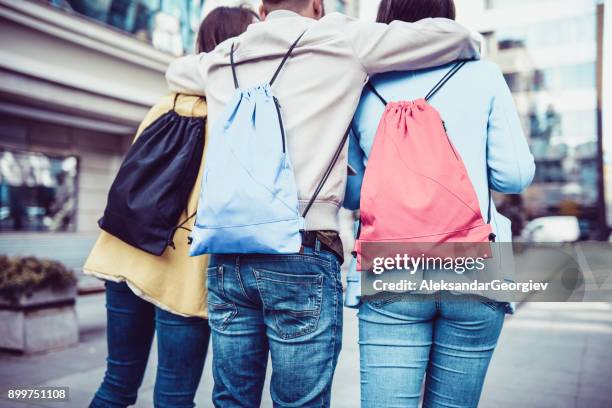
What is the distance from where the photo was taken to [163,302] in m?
1.95

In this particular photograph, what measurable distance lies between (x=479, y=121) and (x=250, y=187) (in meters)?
0.66

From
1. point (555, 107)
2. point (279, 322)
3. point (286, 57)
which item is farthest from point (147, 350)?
point (555, 107)

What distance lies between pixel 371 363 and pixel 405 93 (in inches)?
30.4

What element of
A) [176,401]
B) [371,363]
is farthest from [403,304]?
[176,401]

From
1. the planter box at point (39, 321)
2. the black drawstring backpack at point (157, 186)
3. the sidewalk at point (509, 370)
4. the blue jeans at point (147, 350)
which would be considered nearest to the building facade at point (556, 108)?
the sidewalk at point (509, 370)

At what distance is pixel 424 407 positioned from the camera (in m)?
1.70

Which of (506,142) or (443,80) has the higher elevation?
(443,80)

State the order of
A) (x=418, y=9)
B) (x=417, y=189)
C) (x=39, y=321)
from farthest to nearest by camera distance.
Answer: (x=39, y=321) → (x=418, y=9) → (x=417, y=189)

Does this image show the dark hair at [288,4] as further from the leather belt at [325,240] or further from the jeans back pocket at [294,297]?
the jeans back pocket at [294,297]

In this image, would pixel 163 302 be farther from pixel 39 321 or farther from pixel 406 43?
pixel 39 321

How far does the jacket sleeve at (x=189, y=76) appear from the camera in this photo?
1.84 metres

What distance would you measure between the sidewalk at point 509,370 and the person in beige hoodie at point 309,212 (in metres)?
2.39

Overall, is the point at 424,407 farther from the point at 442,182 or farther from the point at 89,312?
the point at 89,312

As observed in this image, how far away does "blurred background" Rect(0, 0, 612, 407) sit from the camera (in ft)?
14.4
